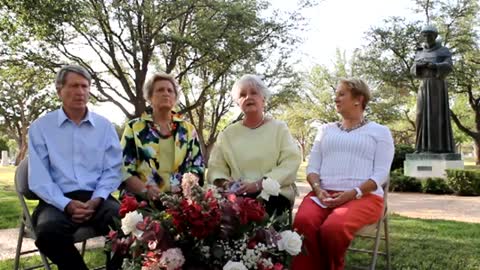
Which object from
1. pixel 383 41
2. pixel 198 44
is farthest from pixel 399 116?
pixel 198 44

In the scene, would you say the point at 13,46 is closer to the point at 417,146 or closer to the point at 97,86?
the point at 97,86

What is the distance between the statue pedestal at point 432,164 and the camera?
12.8 metres

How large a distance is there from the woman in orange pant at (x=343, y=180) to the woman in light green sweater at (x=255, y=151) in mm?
238

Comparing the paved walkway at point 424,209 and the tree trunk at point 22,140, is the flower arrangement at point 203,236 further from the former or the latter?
the tree trunk at point 22,140

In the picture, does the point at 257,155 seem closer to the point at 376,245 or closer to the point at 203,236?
the point at 376,245

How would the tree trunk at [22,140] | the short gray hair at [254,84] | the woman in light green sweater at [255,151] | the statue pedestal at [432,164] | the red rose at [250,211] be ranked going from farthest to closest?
the tree trunk at [22,140], the statue pedestal at [432,164], the short gray hair at [254,84], the woman in light green sweater at [255,151], the red rose at [250,211]

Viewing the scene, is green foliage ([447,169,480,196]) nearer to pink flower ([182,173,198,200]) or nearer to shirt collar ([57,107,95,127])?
shirt collar ([57,107,95,127])

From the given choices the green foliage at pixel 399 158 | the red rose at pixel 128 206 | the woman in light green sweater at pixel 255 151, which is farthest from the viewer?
the green foliage at pixel 399 158

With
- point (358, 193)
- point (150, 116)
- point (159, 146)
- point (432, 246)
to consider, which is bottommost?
point (432, 246)

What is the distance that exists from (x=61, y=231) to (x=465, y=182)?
11.0m

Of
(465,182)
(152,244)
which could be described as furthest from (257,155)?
(465,182)

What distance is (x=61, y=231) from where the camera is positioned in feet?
9.80

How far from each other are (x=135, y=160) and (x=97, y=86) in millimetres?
14568

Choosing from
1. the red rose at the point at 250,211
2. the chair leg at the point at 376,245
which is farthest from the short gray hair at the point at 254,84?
the red rose at the point at 250,211
